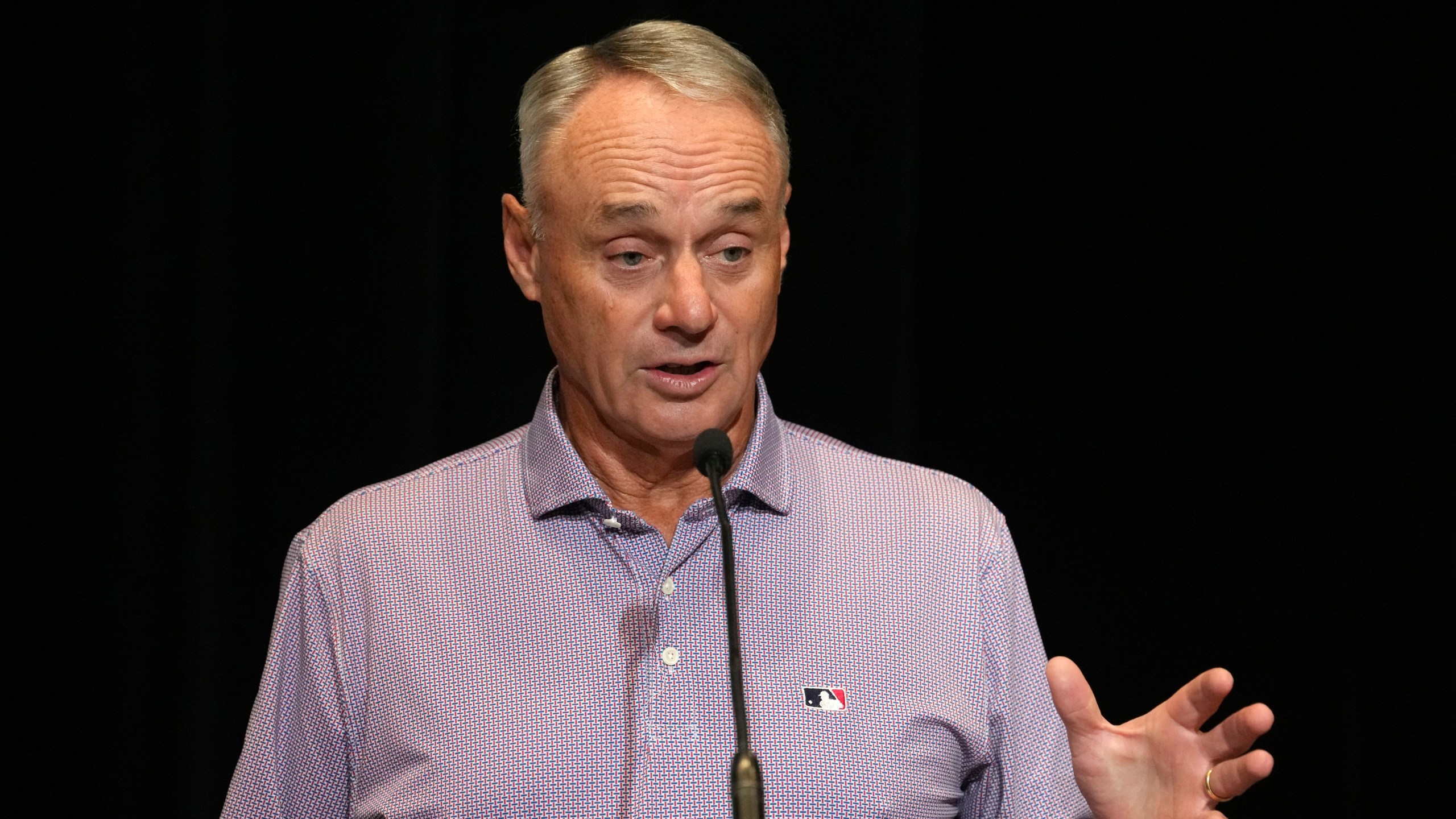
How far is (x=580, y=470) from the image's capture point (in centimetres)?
179

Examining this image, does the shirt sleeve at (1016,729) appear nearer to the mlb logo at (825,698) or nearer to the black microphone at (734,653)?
the mlb logo at (825,698)

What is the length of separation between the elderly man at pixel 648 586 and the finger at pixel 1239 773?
21 centimetres

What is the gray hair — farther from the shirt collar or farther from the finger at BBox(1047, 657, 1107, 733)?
the finger at BBox(1047, 657, 1107, 733)

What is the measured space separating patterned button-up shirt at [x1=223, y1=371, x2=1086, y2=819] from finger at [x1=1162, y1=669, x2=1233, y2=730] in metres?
0.30

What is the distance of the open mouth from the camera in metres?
1.76

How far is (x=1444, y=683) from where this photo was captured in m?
2.52

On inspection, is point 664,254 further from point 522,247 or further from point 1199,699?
point 1199,699

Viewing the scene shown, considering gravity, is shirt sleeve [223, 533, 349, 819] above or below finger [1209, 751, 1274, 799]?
below

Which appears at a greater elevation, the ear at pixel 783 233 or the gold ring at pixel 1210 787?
the ear at pixel 783 233

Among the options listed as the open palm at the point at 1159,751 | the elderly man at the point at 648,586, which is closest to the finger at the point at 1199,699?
the open palm at the point at 1159,751

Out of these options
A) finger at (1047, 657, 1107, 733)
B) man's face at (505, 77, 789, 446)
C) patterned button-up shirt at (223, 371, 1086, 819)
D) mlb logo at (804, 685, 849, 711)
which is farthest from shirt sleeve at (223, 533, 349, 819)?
finger at (1047, 657, 1107, 733)

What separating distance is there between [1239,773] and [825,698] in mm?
452

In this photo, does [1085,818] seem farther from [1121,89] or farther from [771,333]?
[1121,89]

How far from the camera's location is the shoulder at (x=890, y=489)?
1.88 metres
